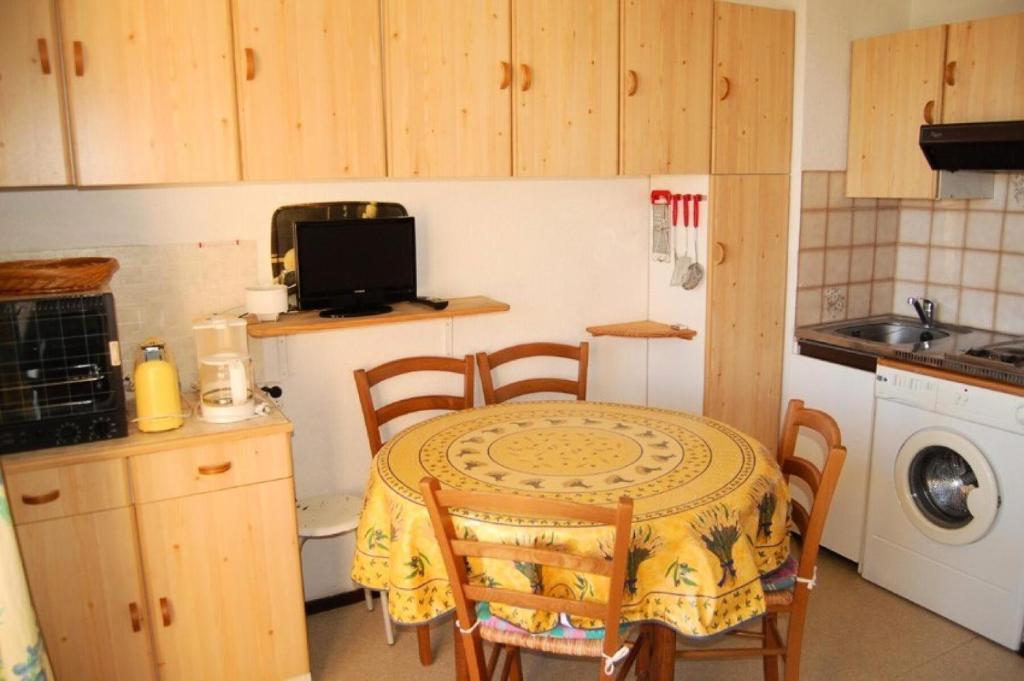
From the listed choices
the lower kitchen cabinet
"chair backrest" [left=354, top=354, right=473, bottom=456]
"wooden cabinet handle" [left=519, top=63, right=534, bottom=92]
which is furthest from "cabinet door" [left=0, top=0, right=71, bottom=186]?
"wooden cabinet handle" [left=519, top=63, right=534, bottom=92]

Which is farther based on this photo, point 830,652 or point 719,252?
point 719,252

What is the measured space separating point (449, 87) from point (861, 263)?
2019mm

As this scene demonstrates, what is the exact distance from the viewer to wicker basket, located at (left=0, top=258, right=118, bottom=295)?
7.28 feet

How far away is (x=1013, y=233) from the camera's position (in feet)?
10.8

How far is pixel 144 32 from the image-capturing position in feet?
7.56

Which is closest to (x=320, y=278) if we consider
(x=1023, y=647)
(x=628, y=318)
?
(x=628, y=318)

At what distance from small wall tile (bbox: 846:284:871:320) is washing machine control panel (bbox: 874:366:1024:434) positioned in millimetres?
593

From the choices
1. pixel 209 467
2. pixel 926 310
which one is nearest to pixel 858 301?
pixel 926 310

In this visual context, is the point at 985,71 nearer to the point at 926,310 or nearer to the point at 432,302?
the point at 926,310

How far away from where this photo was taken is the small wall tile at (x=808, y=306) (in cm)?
354

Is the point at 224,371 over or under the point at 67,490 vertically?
over

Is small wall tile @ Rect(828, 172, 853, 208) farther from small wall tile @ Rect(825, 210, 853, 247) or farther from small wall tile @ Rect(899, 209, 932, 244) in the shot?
small wall tile @ Rect(899, 209, 932, 244)

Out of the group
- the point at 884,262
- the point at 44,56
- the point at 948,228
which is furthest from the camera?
the point at 884,262

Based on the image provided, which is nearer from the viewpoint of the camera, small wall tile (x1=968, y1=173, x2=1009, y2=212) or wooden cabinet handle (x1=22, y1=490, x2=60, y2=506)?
wooden cabinet handle (x1=22, y1=490, x2=60, y2=506)
